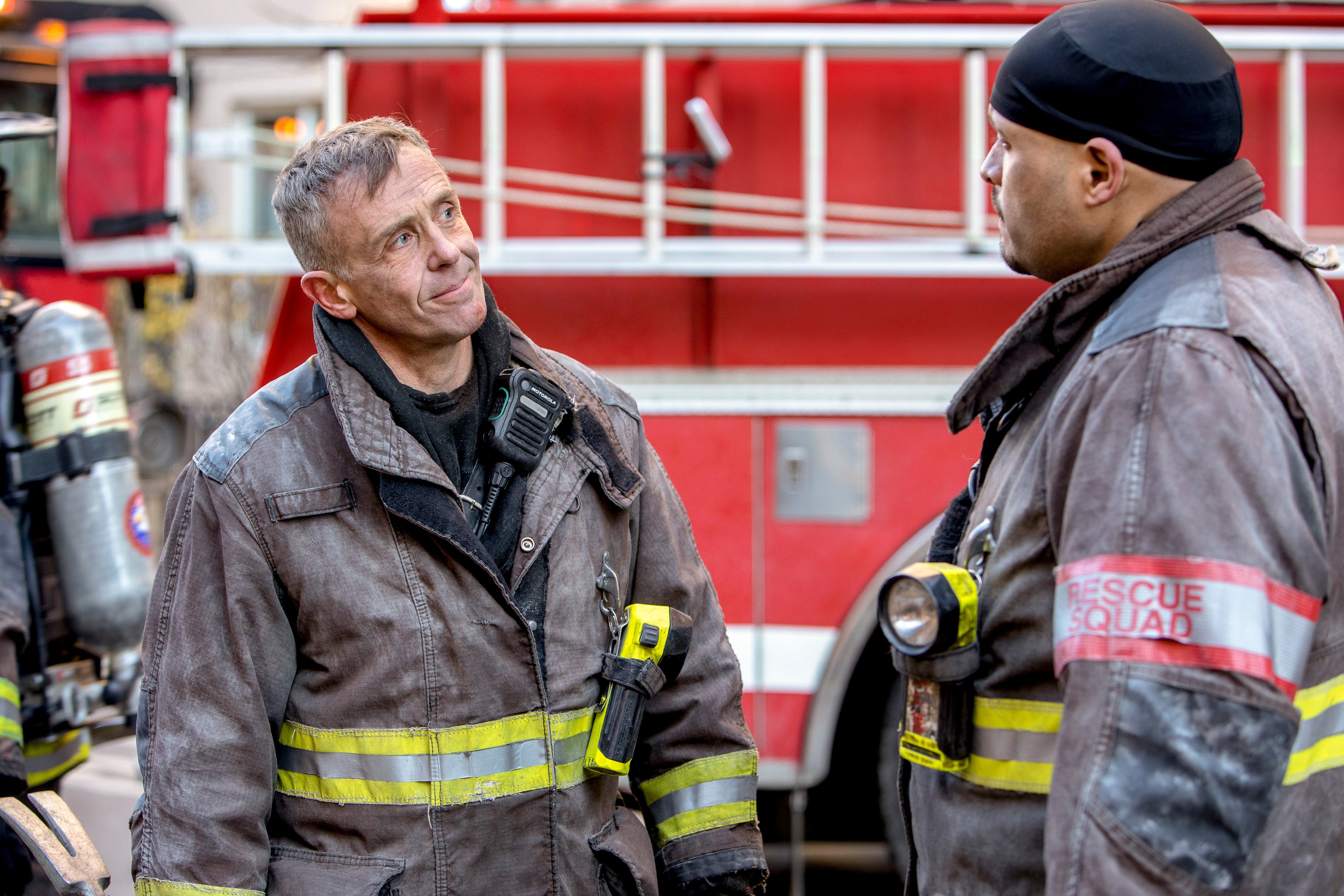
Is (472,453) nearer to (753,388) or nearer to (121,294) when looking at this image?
(753,388)

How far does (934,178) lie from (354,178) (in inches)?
78.6

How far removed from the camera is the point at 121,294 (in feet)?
36.2

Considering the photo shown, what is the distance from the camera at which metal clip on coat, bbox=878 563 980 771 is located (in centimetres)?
148

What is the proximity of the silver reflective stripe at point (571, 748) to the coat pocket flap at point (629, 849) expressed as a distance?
5.0 inches

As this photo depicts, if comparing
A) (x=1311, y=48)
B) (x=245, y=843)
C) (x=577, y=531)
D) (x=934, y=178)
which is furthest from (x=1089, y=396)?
(x=1311, y=48)

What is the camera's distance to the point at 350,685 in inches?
68.2

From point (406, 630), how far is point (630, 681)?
13.7 inches

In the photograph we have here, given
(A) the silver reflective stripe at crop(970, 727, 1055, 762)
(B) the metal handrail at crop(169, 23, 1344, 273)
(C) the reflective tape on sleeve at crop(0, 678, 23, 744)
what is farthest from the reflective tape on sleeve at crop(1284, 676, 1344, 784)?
(C) the reflective tape on sleeve at crop(0, 678, 23, 744)

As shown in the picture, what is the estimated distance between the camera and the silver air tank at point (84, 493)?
8.59 ft

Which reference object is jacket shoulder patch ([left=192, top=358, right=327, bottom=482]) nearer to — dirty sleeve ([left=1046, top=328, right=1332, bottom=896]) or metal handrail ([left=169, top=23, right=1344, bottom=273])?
dirty sleeve ([left=1046, top=328, right=1332, bottom=896])

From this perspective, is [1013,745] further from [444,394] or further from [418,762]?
[444,394]

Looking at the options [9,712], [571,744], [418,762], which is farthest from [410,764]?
[9,712]

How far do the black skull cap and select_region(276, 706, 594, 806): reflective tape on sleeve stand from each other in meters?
1.11

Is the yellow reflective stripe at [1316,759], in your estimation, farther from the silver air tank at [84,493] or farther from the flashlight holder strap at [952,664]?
the silver air tank at [84,493]
